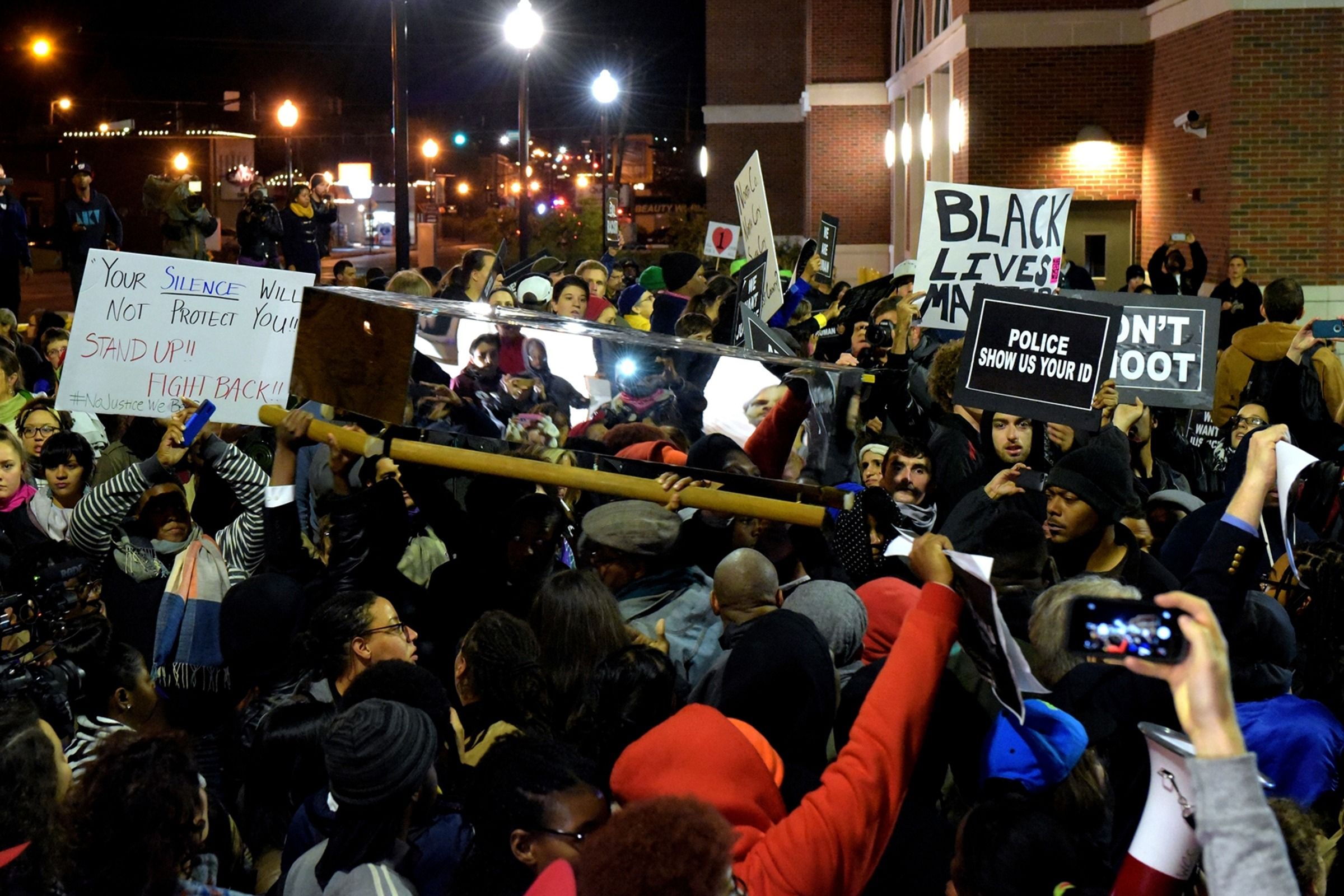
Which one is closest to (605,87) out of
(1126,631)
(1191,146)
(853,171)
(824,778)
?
(853,171)

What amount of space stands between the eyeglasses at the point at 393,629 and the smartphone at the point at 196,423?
1.36 m

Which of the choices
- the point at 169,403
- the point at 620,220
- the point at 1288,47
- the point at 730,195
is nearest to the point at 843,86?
the point at 730,195

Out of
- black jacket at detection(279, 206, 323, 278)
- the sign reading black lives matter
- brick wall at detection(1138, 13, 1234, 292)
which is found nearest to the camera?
the sign reading black lives matter

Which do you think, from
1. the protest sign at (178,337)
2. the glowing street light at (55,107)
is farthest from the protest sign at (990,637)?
the glowing street light at (55,107)

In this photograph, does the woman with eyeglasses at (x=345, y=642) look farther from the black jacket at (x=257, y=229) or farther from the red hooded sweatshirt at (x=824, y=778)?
the black jacket at (x=257, y=229)

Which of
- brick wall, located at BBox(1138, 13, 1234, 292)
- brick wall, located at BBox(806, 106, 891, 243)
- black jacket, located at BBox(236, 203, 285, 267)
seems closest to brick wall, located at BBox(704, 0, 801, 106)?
brick wall, located at BBox(806, 106, 891, 243)

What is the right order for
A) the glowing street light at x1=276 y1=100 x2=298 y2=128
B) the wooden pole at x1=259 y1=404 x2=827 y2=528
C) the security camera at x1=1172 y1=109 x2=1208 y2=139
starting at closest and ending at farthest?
the wooden pole at x1=259 y1=404 x2=827 y2=528
the security camera at x1=1172 y1=109 x2=1208 y2=139
the glowing street light at x1=276 y1=100 x2=298 y2=128

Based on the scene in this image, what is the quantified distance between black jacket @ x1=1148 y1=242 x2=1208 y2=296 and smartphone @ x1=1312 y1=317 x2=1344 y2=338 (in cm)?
681

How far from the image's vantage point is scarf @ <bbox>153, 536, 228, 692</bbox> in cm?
463

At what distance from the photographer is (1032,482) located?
5320 mm

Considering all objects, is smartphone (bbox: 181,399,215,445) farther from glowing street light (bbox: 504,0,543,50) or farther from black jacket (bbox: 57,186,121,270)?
glowing street light (bbox: 504,0,543,50)

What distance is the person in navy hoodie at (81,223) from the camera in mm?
16109

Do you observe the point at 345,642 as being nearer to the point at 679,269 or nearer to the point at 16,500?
the point at 16,500

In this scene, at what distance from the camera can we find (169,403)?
5562mm
